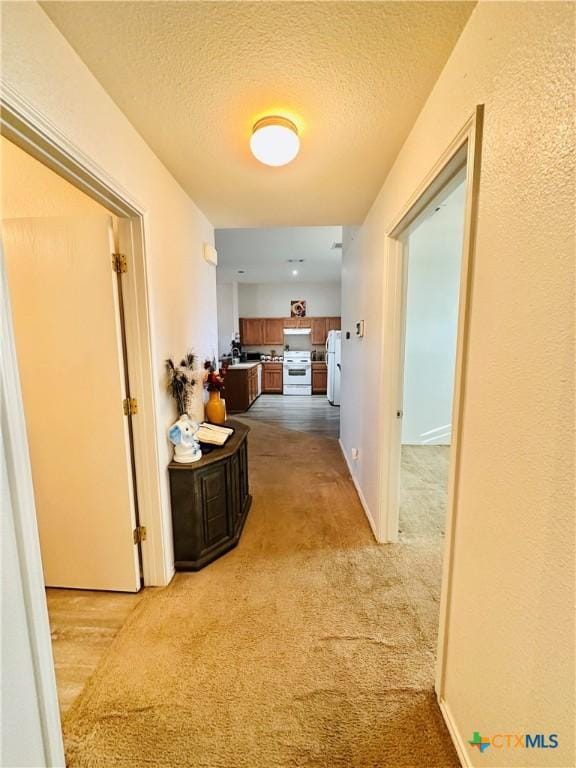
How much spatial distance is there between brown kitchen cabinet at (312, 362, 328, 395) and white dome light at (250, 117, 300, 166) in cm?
609

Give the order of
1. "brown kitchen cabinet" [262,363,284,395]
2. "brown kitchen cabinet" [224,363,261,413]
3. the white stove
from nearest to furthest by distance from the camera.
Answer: "brown kitchen cabinet" [224,363,261,413], the white stove, "brown kitchen cabinet" [262,363,284,395]

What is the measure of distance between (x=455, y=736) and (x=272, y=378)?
6.86 meters

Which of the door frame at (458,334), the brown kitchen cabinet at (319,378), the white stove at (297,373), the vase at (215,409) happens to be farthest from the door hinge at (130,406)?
the brown kitchen cabinet at (319,378)

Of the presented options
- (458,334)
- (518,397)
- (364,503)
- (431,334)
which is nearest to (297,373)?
(431,334)

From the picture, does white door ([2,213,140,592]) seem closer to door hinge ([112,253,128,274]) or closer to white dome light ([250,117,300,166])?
door hinge ([112,253,128,274])

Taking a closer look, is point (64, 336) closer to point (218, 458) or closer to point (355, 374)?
point (218, 458)

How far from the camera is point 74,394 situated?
5.31ft

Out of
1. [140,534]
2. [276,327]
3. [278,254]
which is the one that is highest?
[278,254]

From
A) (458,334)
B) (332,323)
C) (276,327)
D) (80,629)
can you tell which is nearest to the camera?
(458,334)

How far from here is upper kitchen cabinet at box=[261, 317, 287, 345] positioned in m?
7.77

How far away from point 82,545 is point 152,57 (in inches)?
89.1

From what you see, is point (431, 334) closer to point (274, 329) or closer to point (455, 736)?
point (455, 736)

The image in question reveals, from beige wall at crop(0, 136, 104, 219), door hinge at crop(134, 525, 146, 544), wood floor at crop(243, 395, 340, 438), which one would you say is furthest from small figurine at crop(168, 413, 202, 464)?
wood floor at crop(243, 395, 340, 438)

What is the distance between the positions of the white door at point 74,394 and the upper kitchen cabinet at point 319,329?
6.40m
